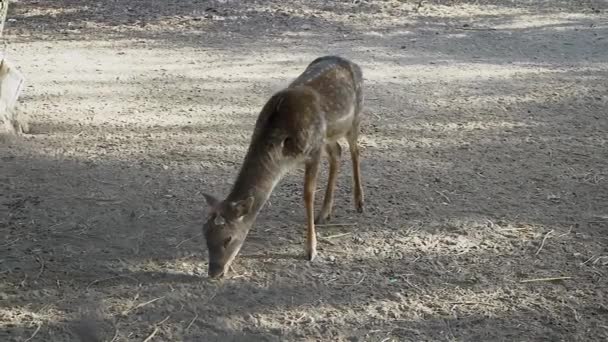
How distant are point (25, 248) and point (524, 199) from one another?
4.22 m

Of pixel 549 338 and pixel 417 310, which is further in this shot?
pixel 417 310

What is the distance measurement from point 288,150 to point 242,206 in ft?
1.97

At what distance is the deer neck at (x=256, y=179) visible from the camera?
5.12m

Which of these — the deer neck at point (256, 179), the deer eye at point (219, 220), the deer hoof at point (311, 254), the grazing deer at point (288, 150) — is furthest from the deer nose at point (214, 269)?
the deer hoof at point (311, 254)

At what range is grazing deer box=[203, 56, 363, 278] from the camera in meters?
4.97

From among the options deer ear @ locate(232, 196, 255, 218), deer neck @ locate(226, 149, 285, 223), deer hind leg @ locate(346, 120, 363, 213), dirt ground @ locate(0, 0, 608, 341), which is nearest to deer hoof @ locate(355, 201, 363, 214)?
deer hind leg @ locate(346, 120, 363, 213)

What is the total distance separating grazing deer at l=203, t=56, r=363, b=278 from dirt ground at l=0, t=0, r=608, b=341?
11.2 inches

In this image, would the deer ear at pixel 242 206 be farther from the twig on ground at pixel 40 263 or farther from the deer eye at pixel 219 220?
the twig on ground at pixel 40 263

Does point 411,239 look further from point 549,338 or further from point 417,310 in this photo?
point 549,338

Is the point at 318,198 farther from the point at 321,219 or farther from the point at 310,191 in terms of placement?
the point at 310,191

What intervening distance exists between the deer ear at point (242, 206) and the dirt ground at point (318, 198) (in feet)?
1.57

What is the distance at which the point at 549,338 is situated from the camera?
14.5ft

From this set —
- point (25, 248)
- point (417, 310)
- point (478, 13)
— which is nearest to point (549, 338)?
point (417, 310)

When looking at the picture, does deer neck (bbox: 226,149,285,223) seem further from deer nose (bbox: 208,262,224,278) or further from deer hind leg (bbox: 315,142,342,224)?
deer hind leg (bbox: 315,142,342,224)
